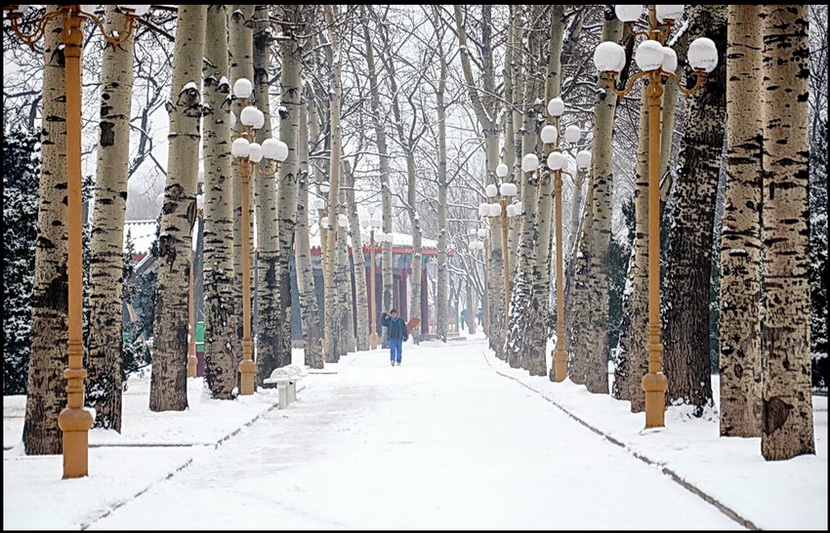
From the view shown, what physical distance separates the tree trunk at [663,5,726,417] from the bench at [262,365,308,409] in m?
6.90

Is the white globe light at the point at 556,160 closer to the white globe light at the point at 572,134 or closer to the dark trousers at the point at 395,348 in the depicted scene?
the white globe light at the point at 572,134

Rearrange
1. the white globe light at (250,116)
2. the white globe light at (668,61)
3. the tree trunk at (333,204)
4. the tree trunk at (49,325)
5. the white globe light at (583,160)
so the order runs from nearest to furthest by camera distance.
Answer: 1. the tree trunk at (49,325)
2. the white globe light at (668,61)
3. the white globe light at (250,116)
4. the white globe light at (583,160)
5. the tree trunk at (333,204)

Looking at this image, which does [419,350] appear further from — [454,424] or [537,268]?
[454,424]

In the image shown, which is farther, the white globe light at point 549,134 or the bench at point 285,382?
the white globe light at point 549,134

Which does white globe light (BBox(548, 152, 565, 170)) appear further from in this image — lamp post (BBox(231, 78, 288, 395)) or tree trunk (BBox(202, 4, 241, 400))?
tree trunk (BBox(202, 4, 241, 400))

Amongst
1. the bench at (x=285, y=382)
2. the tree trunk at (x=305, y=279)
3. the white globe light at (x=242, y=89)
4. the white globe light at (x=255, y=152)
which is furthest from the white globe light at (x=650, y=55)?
the tree trunk at (x=305, y=279)

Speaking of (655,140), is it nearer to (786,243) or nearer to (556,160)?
(786,243)

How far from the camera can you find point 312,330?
3191 cm

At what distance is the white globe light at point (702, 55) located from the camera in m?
13.0

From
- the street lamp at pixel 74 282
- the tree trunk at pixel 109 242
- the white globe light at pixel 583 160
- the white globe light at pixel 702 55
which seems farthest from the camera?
the white globe light at pixel 583 160

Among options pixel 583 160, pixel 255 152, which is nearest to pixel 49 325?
pixel 255 152

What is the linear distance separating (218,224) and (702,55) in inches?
338

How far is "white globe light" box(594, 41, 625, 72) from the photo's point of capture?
49.4ft

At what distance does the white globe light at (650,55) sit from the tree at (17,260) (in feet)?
30.3
